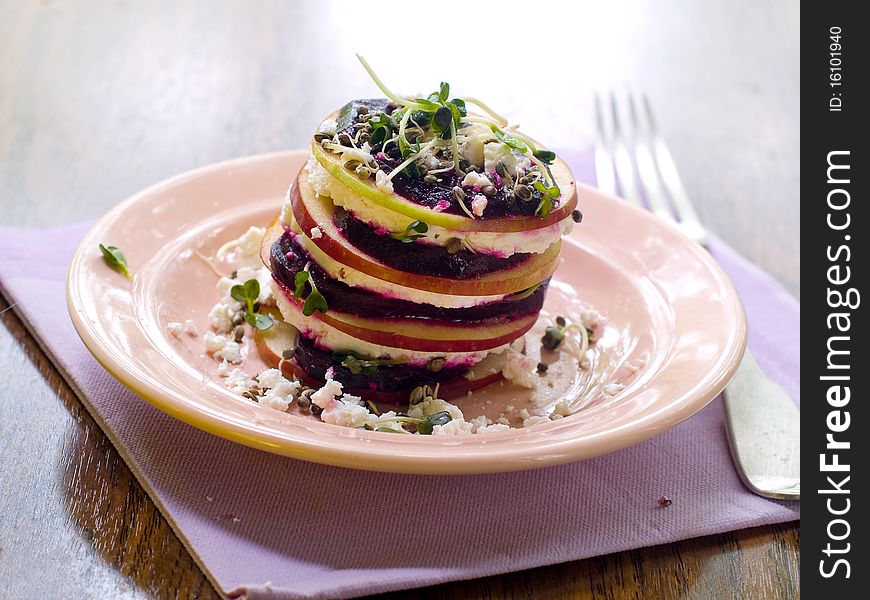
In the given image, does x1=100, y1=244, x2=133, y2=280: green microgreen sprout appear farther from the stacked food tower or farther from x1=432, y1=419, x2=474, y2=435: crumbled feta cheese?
x1=432, y1=419, x2=474, y2=435: crumbled feta cheese

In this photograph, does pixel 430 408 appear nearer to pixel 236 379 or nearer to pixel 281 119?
pixel 236 379

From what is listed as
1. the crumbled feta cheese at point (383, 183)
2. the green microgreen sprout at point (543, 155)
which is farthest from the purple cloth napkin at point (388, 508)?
the green microgreen sprout at point (543, 155)

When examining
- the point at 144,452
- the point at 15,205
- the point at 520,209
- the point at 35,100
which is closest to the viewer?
the point at 144,452

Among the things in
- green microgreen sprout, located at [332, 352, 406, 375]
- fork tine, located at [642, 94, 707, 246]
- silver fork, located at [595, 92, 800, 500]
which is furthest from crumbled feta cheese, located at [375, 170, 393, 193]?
fork tine, located at [642, 94, 707, 246]

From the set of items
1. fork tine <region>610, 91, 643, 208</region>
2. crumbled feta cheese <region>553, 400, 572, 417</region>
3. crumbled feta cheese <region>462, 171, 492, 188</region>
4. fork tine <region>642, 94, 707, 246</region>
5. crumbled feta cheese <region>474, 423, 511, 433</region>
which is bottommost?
fork tine <region>642, 94, 707, 246</region>

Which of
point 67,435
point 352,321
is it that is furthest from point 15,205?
point 352,321

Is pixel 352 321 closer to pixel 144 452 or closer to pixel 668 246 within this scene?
pixel 144 452
